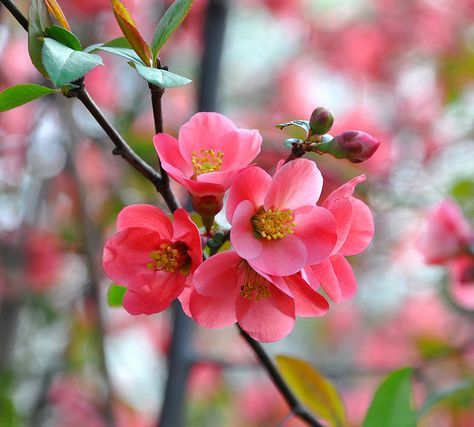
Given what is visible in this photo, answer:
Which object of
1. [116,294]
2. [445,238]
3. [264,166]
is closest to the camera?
[116,294]

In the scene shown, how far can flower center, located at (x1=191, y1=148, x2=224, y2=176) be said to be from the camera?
52 cm

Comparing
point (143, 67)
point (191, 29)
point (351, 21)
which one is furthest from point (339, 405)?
point (351, 21)

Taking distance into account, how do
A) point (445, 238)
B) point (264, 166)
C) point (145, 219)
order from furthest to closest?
point (264, 166) < point (445, 238) < point (145, 219)

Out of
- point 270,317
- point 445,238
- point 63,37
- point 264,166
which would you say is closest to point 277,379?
point 270,317

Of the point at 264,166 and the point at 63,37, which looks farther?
the point at 264,166

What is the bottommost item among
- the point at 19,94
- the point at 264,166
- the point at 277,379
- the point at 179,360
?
the point at 179,360

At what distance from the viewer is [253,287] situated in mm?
497

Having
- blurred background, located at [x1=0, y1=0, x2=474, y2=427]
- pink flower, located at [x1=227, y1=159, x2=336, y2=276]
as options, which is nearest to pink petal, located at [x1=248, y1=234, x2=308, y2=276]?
pink flower, located at [x1=227, y1=159, x2=336, y2=276]

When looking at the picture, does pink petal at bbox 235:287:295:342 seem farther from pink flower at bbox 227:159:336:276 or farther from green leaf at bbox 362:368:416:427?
green leaf at bbox 362:368:416:427

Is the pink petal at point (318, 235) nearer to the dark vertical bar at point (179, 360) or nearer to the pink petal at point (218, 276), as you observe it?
the pink petal at point (218, 276)

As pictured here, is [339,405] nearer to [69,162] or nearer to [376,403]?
[376,403]

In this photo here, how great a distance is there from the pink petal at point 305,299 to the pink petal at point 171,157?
11 centimetres

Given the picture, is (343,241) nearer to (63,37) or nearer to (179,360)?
(63,37)

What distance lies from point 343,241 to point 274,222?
0.17ft
